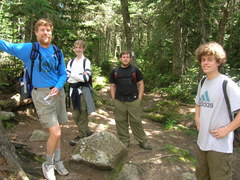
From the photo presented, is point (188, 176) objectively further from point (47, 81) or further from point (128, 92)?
point (47, 81)

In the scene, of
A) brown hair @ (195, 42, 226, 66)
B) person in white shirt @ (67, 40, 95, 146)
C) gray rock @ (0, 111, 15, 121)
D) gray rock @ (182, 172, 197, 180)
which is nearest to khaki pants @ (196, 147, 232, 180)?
brown hair @ (195, 42, 226, 66)

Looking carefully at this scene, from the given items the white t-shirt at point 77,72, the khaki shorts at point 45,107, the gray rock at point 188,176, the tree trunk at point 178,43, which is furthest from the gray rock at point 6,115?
the tree trunk at point 178,43

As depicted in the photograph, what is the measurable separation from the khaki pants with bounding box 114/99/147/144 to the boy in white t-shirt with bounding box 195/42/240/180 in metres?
2.06

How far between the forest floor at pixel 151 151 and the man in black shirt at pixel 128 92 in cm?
55

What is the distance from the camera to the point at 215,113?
2650 mm

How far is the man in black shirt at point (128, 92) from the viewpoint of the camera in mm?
4652

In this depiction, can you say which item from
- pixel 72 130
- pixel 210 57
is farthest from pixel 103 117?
pixel 210 57

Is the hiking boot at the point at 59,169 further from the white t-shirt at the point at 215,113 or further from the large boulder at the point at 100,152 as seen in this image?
the white t-shirt at the point at 215,113

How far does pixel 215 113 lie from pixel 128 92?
2.28 metres

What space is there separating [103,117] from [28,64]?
523 centimetres

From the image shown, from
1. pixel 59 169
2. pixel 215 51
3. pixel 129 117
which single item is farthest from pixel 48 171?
pixel 215 51

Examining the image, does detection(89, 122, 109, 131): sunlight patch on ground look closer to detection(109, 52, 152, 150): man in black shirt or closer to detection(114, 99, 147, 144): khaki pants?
detection(114, 99, 147, 144): khaki pants

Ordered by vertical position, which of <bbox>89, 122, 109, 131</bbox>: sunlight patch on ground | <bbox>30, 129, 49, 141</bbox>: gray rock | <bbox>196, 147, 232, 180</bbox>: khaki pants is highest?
<bbox>196, 147, 232, 180</bbox>: khaki pants

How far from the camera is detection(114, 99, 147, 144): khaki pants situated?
4.77 m
